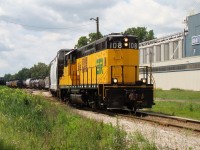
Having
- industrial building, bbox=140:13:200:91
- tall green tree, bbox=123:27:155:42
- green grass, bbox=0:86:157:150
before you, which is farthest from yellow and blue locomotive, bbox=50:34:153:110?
tall green tree, bbox=123:27:155:42

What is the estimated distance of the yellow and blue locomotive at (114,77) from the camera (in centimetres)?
1917

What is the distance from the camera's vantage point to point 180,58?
69.3m

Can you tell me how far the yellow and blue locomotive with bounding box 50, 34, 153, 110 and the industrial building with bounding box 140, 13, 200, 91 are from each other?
41671 mm

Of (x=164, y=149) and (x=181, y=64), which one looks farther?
(x=181, y=64)

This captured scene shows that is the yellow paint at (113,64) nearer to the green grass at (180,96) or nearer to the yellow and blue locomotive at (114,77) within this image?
the yellow and blue locomotive at (114,77)

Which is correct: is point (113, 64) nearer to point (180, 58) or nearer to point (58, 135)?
point (58, 135)

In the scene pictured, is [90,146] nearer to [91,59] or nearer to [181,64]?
[91,59]

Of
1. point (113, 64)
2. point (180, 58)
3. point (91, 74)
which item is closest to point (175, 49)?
point (180, 58)

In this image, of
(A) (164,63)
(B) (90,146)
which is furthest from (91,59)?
(A) (164,63)

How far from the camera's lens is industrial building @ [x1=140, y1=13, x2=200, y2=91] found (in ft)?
210

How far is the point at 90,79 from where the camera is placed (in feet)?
73.7

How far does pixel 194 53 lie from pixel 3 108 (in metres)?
57.8

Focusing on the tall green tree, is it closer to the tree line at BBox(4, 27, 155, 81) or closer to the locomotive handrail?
the tree line at BBox(4, 27, 155, 81)

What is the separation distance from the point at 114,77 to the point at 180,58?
168 ft
